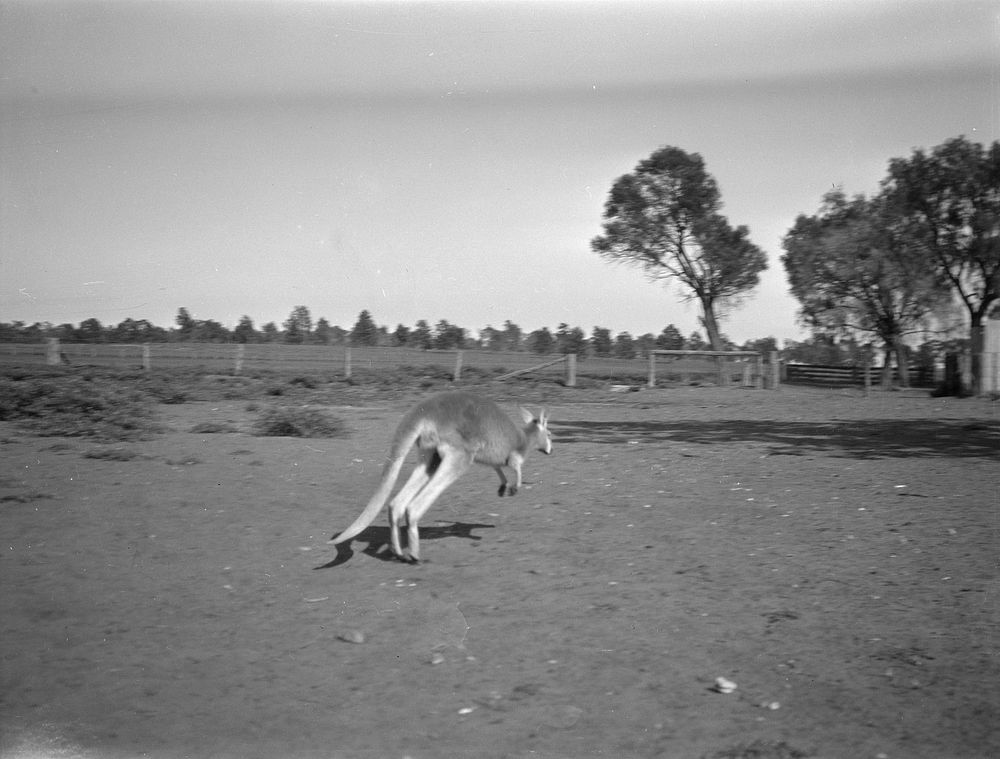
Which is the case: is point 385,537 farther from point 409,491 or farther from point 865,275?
point 865,275

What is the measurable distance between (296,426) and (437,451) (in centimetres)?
651

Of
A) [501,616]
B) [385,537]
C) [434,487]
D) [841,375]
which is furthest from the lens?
[841,375]

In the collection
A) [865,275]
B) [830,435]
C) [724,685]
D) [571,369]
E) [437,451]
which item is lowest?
[724,685]

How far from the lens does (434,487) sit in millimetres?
5656

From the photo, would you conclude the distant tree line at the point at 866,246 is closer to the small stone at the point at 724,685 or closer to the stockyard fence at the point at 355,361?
the stockyard fence at the point at 355,361

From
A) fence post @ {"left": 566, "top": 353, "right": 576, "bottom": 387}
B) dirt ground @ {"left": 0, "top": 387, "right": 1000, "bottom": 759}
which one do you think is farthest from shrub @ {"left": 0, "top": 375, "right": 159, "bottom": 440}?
fence post @ {"left": 566, "top": 353, "right": 576, "bottom": 387}

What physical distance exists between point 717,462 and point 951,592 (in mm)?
5006

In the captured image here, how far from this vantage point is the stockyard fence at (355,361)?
2509cm

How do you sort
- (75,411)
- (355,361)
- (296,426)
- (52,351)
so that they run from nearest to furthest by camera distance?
1. (296,426)
2. (75,411)
3. (52,351)
4. (355,361)

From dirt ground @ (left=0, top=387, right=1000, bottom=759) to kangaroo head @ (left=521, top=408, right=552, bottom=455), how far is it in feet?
1.96

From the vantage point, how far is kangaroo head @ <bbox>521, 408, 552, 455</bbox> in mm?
7199

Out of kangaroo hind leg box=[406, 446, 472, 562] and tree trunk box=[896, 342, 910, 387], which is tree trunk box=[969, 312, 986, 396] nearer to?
tree trunk box=[896, 342, 910, 387]

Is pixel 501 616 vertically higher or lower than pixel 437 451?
lower

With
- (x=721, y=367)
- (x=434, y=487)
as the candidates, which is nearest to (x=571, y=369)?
(x=721, y=367)
